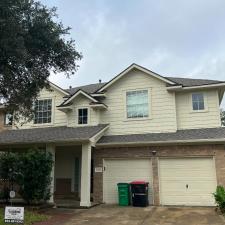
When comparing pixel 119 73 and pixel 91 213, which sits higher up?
pixel 119 73

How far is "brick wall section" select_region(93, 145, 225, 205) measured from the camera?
49.2ft

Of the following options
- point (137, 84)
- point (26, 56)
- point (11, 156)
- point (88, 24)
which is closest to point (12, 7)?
point (26, 56)

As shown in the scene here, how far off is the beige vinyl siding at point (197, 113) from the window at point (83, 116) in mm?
5268

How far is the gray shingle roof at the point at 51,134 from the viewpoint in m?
15.8

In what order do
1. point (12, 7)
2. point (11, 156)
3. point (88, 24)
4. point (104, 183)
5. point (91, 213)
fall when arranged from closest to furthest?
point (12, 7), point (91, 213), point (88, 24), point (11, 156), point (104, 183)

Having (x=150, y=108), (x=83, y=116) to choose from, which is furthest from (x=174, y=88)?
(x=83, y=116)

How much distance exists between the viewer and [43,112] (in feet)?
68.3

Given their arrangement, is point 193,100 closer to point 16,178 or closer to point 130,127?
point 130,127

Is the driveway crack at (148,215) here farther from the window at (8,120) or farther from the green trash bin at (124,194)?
the window at (8,120)

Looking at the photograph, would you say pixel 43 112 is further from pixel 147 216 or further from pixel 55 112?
pixel 147 216

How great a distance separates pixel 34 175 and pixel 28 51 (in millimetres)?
5471

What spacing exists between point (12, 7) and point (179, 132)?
392 inches

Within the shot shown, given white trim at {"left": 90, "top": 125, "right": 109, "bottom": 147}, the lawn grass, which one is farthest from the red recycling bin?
the lawn grass

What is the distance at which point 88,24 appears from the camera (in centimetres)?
1459
